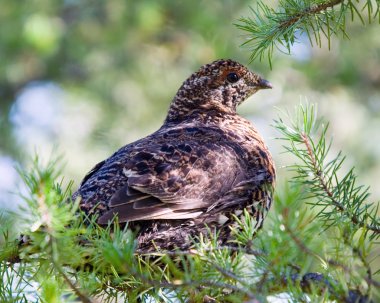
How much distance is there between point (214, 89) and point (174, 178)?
4.90 feet

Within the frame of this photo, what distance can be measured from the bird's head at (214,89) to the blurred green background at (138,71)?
4.75m

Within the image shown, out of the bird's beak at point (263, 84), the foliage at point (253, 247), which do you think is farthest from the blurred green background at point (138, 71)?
the foliage at point (253, 247)

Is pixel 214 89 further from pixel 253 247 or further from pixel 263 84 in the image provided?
pixel 253 247

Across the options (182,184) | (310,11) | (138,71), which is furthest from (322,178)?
(138,71)

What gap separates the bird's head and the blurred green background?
4752mm

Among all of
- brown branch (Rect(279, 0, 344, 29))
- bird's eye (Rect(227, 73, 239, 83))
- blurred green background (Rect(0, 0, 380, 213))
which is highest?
blurred green background (Rect(0, 0, 380, 213))

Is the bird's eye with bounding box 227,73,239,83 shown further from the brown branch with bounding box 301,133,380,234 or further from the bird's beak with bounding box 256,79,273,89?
the brown branch with bounding box 301,133,380,234

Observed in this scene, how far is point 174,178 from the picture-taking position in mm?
4012

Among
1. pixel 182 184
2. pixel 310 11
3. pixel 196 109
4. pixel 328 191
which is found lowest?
pixel 328 191

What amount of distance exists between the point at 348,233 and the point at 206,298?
761 millimetres

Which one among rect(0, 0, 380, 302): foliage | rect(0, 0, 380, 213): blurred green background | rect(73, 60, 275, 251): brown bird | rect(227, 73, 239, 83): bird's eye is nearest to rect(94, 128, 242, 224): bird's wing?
rect(73, 60, 275, 251): brown bird

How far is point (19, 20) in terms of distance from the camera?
1108cm

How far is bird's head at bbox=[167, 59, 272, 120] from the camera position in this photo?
532 cm

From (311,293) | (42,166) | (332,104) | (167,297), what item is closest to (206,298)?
(167,297)
